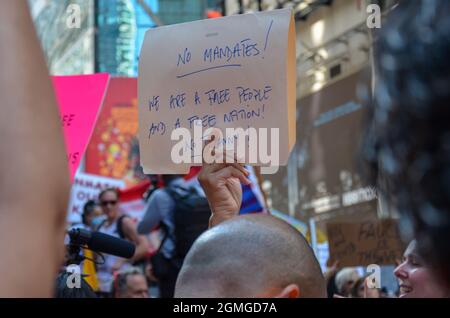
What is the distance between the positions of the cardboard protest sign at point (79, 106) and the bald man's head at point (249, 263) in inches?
56.9

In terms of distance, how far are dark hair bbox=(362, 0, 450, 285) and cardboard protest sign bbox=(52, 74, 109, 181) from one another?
221 cm

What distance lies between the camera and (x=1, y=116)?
2.57ft

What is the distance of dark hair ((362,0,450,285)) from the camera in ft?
2.35

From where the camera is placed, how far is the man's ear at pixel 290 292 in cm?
146

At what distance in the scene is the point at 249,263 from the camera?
1476mm

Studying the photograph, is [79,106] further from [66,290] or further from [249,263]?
[249,263]

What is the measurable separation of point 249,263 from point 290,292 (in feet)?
0.26

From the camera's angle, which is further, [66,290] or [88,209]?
[88,209]

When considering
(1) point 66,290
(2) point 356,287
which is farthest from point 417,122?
(2) point 356,287

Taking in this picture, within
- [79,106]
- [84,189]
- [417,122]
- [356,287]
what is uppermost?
[79,106]

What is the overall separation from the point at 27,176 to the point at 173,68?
1.91 m

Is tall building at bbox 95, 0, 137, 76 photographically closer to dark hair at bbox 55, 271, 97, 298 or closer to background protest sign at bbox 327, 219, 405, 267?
background protest sign at bbox 327, 219, 405, 267
